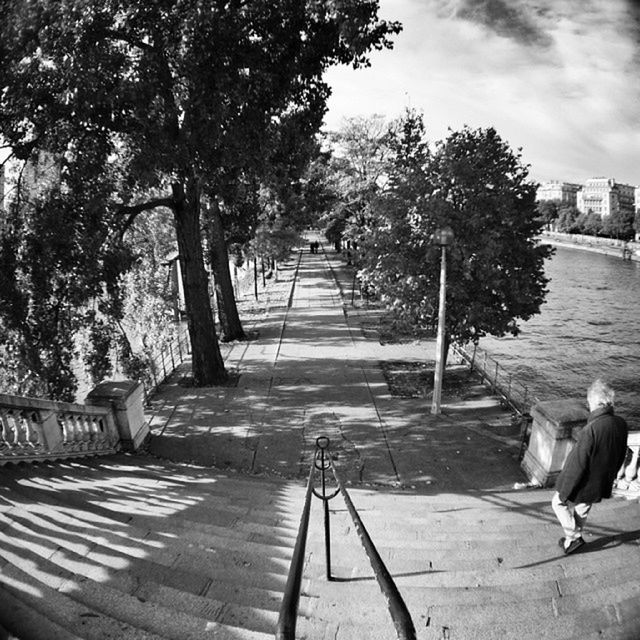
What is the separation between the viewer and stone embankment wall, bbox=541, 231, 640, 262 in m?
77.0

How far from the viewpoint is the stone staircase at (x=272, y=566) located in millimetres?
3281

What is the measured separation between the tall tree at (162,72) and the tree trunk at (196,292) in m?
2.66

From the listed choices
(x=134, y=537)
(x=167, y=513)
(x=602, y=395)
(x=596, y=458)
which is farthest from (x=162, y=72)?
(x=596, y=458)

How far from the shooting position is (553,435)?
7.61m

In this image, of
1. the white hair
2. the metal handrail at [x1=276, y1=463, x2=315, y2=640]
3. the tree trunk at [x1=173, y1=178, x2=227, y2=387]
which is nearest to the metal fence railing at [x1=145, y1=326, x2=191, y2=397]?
the tree trunk at [x1=173, y1=178, x2=227, y2=387]

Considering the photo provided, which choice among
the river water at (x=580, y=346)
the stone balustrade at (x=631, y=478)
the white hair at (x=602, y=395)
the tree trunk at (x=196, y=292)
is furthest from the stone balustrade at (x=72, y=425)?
the river water at (x=580, y=346)

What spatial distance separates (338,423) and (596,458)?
728cm

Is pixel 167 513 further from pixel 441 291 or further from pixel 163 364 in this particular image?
pixel 163 364

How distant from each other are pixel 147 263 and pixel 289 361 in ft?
20.7

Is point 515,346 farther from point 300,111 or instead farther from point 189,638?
point 189,638

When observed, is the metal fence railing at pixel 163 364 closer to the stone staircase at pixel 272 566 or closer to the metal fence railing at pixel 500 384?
the stone staircase at pixel 272 566

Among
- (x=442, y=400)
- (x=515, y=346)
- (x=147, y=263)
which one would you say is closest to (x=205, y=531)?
(x=442, y=400)

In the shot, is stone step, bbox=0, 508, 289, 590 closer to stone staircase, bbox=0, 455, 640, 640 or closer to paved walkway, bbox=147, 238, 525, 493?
stone staircase, bbox=0, 455, 640, 640

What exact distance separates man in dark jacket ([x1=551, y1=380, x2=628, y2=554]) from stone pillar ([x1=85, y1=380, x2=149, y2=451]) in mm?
7263
